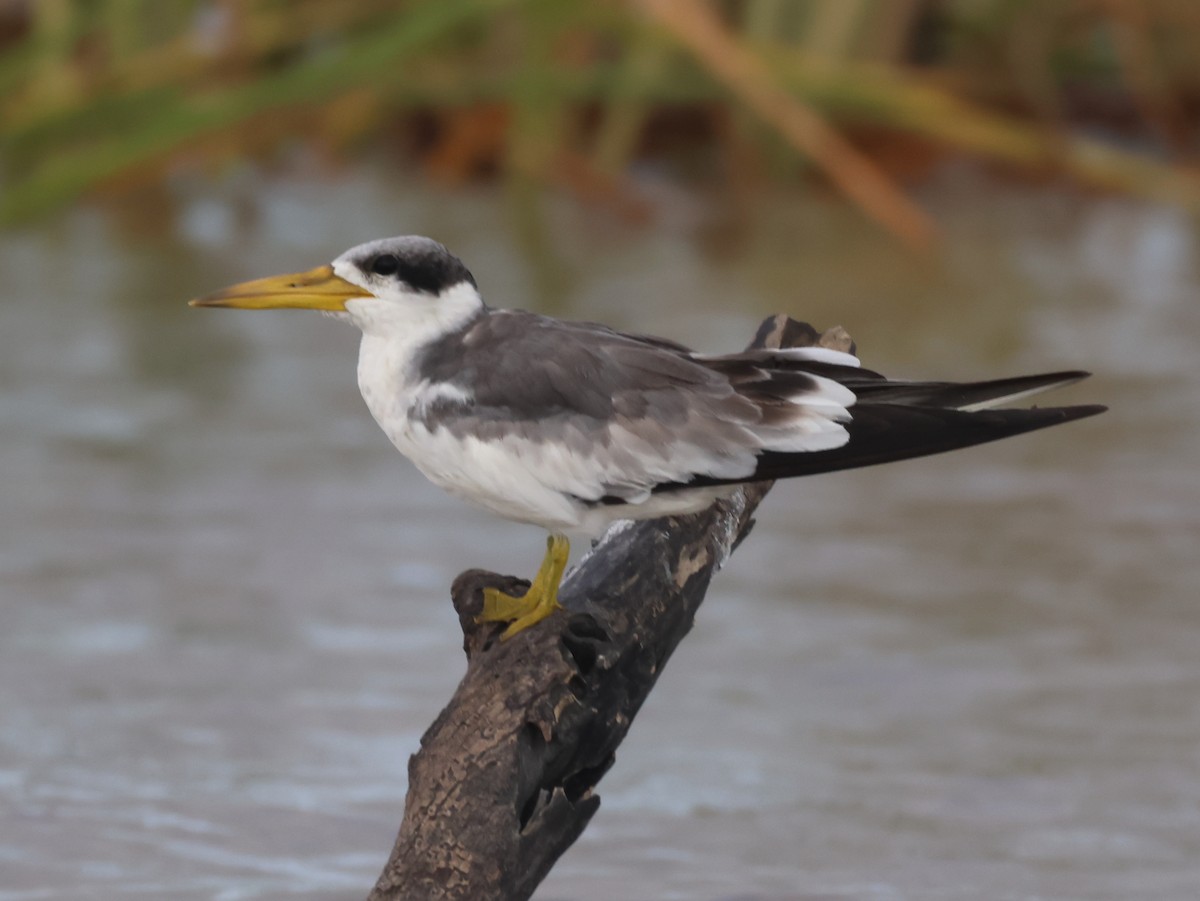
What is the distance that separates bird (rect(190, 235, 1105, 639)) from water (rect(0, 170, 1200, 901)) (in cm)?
94

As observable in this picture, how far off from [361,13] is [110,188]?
1.58 m

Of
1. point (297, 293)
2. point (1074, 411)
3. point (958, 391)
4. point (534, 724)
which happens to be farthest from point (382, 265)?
point (1074, 411)

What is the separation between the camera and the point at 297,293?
315 centimetres

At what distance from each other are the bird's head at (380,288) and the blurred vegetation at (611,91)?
3.59 metres

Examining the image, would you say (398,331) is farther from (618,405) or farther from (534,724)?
(534,724)

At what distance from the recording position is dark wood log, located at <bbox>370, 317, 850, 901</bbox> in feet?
9.30

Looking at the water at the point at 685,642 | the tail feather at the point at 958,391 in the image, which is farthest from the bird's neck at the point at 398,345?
the water at the point at 685,642

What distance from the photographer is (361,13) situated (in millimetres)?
8758

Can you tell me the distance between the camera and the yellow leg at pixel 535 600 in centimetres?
309

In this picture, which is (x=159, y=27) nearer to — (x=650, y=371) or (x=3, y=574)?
(x=3, y=574)

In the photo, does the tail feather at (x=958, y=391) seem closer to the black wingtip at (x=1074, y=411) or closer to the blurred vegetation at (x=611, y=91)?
the black wingtip at (x=1074, y=411)

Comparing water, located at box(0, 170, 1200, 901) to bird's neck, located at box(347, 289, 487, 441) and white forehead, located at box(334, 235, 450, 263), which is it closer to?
bird's neck, located at box(347, 289, 487, 441)

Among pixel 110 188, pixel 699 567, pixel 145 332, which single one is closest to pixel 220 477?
pixel 145 332

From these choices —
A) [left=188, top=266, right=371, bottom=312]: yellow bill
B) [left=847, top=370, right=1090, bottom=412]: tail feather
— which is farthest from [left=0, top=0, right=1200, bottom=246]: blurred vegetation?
[left=847, top=370, right=1090, bottom=412]: tail feather
